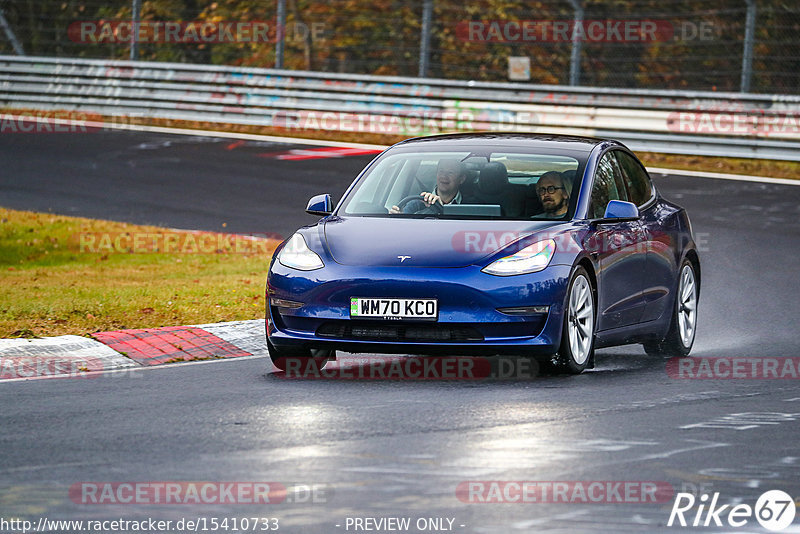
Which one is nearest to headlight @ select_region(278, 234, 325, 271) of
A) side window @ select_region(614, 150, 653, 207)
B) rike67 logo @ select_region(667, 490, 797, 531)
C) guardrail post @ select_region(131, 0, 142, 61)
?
A: side window @ select_region(614, 150, 653, 207)

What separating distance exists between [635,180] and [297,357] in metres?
2.97

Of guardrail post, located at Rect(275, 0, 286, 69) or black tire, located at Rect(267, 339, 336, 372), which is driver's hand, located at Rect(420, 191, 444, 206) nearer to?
black tire, located at Rect(267, 339, 336, 372)

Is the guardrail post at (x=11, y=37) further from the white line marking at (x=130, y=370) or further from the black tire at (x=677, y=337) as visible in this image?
the black tire at (x=677, y=337)

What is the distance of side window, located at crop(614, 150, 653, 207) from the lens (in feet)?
35.0

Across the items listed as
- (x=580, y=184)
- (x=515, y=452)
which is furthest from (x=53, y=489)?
(x=580, y=184)

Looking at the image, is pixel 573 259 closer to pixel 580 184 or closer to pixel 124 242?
pixel 580 184

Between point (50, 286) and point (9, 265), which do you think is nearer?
point (50, 286)

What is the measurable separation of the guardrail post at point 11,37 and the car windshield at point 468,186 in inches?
873

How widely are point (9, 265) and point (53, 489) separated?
1059 cm

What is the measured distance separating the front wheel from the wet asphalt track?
0.41 feet

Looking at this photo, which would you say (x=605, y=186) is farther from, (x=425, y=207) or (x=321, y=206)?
(x=321, y=206)

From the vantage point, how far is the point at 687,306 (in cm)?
1094

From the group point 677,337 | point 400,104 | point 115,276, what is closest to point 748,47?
point 400,104

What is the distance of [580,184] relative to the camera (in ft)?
32.2
